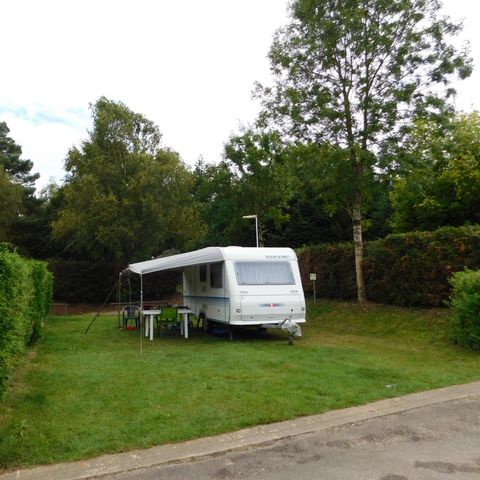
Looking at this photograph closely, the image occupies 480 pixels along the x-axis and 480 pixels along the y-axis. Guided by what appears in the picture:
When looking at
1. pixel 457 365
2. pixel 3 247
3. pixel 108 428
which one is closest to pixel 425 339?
pixel 457 365

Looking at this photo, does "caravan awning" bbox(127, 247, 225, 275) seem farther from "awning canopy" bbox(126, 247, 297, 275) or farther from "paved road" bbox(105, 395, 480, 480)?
"paved road" bbox(105, 395, 480, 480)

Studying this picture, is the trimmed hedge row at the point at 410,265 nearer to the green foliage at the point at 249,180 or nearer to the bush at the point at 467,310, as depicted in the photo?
the bush at the point at 467,310

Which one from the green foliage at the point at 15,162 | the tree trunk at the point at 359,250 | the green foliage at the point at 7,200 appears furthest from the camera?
the green foliage at the point at 15,162

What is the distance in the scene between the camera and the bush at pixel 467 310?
31.7 ft

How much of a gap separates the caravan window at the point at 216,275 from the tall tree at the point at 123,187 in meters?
11.0

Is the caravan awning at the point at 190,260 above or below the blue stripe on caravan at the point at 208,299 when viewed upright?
above

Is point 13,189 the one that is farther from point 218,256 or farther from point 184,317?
point 218,256

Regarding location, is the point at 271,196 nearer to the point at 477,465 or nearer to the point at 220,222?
the point at 220,222

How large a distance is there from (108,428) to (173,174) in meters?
20.0

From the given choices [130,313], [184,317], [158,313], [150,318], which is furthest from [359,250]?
[130,313]

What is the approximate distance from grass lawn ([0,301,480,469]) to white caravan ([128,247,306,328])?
0.68 m

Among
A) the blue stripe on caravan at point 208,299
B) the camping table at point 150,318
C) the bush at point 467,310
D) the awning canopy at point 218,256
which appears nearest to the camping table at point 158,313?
the camping table at point 150,318

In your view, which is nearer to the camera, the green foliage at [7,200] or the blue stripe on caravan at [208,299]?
the blue stripe on caravan at [208,299]

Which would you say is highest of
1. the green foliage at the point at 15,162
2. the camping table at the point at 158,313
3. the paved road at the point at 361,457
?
the green foliage at the point at 15,162
